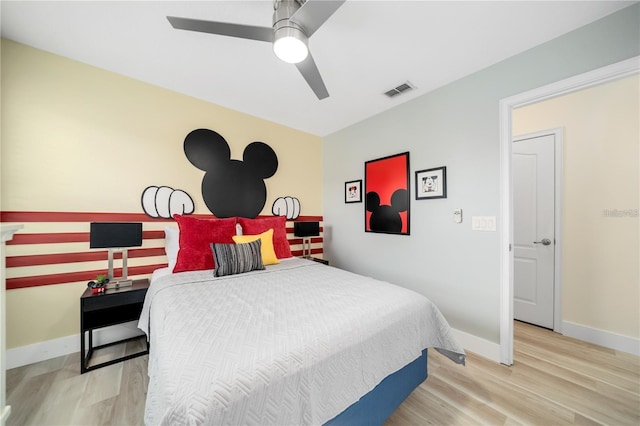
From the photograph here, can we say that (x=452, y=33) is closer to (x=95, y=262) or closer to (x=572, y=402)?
(x=572, y=402)

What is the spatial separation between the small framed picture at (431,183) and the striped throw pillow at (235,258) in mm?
1872

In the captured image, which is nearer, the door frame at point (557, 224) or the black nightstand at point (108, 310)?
the black nightstand at point (108, 310)

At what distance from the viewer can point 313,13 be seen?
1243 mm

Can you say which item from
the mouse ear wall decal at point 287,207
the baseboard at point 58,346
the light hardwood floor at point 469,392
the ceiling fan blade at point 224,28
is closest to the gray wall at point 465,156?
the light hardwood floor at point 469,392

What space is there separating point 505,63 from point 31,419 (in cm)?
424

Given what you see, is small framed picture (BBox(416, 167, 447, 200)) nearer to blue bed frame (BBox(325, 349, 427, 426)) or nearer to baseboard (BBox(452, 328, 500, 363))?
baseboard (BBox(452, 328, 500, 363))

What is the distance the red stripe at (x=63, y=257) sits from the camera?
1.90 metres

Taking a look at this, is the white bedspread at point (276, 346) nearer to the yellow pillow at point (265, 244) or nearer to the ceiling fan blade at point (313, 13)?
the yellow pillow at point (265, 244)

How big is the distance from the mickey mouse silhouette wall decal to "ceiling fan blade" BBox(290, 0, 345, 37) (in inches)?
76.1

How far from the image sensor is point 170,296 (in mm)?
1577

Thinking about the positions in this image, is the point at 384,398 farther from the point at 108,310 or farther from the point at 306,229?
the point at 108,310

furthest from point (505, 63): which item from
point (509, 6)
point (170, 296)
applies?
point (170, 296)

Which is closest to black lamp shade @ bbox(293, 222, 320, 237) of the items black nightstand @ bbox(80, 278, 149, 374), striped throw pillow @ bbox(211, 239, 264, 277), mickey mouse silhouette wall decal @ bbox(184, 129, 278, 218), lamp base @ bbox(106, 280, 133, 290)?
mickey mouse silhouette wall decal @ bbox(184, 129, 278, 218)

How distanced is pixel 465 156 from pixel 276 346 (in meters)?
2.31
